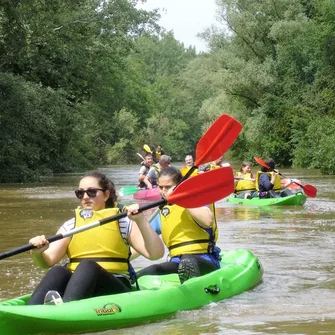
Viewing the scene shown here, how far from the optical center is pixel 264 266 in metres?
7.71

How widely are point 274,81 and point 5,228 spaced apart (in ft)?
86.3

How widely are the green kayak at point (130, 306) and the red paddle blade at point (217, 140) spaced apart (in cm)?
86

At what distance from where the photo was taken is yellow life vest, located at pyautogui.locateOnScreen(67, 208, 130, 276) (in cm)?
497

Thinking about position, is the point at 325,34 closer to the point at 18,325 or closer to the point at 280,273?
the point at 280,273

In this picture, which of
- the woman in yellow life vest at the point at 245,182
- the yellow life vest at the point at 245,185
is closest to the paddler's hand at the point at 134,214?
the woman in yellow life vest at the point at 245,182

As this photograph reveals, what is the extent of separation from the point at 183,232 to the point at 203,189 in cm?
55

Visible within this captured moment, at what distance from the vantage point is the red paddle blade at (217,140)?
607 centimetres

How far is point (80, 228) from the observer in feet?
16.0

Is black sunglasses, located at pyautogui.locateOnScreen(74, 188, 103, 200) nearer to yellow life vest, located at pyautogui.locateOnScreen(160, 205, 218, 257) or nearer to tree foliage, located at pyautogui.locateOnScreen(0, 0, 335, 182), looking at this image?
yellow life vest, located at pyautogui.locateOnScreen(160, 205, 218, 257)

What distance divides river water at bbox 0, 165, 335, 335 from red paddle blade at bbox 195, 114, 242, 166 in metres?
1.08

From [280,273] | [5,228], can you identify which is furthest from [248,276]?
[5,228]

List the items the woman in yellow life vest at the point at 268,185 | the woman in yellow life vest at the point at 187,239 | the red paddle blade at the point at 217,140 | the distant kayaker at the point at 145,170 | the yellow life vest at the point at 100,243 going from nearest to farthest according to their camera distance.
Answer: the yellow life vest at the point at 100,243 → the woman in yellow life vest at the point at 187,239 → the red paddle blade at the point at 217,140 → the woman in yellow life vest at the point at 268,185 → the distant kayaker at the point at 145,170

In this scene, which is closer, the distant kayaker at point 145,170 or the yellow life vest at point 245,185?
the yellow life vest at point 245,185

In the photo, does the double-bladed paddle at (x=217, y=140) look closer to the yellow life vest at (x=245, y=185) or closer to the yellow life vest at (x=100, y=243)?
the yellow life vest at (x=100, y=243)
